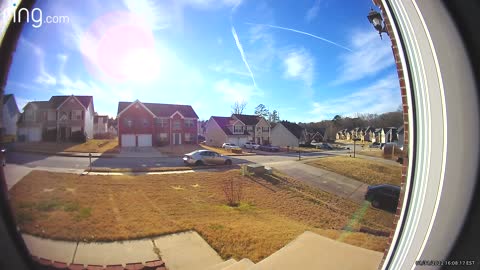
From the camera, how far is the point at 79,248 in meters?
2.62

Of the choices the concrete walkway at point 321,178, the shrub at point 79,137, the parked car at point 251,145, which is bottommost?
the concrete walkway at point 321,178

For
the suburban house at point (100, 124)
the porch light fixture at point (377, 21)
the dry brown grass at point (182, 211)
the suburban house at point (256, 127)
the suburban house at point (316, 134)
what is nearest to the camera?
the porch light fixture at point (377, 21)

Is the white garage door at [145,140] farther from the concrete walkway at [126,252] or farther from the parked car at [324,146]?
the parked car at [324,146]

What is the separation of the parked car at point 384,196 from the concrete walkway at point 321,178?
178 millimetres

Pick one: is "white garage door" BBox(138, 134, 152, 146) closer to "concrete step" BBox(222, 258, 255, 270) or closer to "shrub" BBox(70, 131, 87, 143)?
"shrub" BBox(70, 131, 87, 143)

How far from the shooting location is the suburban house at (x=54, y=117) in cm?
268

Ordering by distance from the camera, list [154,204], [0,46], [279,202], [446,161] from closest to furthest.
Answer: [446,161] < [0,46] < [154,204] < [279,202]

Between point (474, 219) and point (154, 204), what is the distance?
11.9 ft

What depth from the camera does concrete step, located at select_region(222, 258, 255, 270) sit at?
2.53m

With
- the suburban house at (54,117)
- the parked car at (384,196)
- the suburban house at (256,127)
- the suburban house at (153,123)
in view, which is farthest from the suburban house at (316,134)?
the suburban house at (54,117)

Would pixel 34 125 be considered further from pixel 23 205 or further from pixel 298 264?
pixel 298 264

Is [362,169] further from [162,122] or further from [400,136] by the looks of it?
[162,122]

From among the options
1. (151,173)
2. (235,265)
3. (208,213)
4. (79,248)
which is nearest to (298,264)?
(235,265)

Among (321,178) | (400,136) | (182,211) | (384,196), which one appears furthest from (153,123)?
(384,196)
